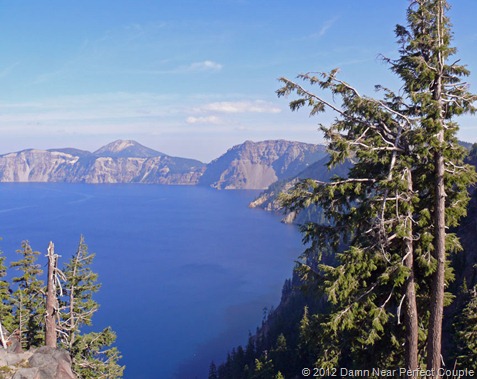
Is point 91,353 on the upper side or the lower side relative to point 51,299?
lower

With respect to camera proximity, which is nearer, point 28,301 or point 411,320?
point 411,320

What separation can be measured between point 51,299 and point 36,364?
2855 mm

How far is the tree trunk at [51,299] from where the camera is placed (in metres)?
16.3

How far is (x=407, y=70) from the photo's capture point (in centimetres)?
1044

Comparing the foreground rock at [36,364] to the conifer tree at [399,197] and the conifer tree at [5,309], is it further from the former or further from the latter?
the conifer tree at [5,309]

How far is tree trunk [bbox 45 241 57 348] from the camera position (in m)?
16.3

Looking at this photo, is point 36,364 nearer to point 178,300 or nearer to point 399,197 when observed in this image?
point 399,197

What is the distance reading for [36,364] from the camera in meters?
14.6

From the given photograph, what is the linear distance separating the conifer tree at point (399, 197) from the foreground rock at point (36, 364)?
9.90 m

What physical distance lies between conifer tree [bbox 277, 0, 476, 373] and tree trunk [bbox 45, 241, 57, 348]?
10919 mm

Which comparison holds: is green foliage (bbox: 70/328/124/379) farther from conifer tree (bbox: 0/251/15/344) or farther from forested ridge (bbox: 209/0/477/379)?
forested ridge (bbox: 209/0/477/379)

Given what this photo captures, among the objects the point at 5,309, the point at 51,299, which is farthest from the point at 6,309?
the point at 51,299

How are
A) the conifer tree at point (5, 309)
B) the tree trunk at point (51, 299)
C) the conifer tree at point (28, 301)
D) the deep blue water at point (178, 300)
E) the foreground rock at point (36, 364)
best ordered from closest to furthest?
the foreground rock at point (36, 364) < the tree trunk at point (51, 299) < the conifer tree at point (5, 309) < the conifer tree at point (28, 301) < the deep blue water at point (178, 300)

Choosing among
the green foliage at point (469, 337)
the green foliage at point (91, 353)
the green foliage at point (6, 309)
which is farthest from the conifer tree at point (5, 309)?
the green foliage at point (469, 337)
